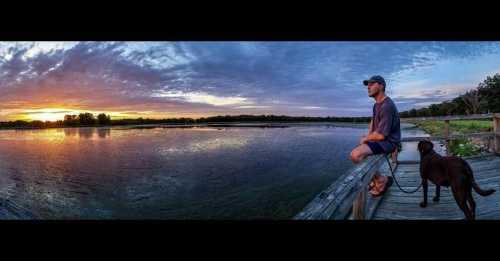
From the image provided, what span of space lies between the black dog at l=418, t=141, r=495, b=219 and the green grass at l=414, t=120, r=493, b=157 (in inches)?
51.7

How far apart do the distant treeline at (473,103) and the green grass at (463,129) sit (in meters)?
0.29

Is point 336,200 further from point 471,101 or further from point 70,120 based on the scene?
point 70,120

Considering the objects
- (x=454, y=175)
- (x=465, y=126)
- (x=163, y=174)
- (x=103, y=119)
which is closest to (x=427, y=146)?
(x=454, y=175)

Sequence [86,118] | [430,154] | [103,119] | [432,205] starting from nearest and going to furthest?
[430,154] → [432,205] → [86,118] → [103,119]

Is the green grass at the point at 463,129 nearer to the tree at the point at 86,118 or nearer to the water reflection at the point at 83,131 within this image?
the tree at the point at 86,118

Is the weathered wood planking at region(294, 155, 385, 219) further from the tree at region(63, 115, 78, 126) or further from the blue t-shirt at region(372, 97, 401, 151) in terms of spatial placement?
the tree at region(63, 115, 78, 126)

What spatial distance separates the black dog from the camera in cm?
173

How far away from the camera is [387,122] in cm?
189

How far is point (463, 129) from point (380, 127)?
256cm

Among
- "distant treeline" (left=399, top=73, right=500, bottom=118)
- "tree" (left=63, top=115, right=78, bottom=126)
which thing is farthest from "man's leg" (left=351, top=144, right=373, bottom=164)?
"tree" (left=63, top=115, right=78, bottom=126)
